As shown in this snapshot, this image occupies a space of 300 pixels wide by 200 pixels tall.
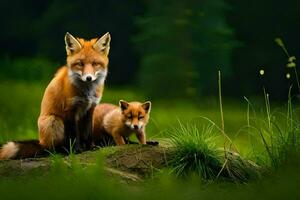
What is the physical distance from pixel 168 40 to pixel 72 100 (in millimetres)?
9092

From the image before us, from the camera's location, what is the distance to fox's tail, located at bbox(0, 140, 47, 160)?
786 cm

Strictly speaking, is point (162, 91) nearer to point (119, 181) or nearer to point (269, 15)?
point (269, 15)

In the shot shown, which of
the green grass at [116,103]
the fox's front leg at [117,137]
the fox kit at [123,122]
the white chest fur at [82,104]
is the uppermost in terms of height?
the white chest fur at [82,104]

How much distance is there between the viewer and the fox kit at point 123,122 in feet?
27.0

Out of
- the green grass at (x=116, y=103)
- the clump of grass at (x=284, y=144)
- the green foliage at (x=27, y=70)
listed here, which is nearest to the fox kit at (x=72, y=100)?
the clump of grass at (x=284, y=144)

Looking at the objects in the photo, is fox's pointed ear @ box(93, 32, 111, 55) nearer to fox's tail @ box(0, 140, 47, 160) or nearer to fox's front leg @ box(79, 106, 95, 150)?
fox's front leg @ box(79, 106, 95, 150)

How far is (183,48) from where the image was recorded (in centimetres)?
1677

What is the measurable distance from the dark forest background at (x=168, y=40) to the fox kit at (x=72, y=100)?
842cm

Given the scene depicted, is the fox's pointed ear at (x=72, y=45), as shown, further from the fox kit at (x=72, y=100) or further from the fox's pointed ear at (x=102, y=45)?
the fox's pointed ear at (x=102, y=45)

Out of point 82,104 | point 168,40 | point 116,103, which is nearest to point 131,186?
point 82,104

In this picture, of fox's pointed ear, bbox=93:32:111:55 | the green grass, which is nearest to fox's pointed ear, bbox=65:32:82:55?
fox's pointed ear, bbox=93:32:111:55

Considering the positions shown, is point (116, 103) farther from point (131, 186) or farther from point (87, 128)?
point (131, 186)

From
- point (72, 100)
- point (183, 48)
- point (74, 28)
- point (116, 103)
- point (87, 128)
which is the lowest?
point (116, 103)

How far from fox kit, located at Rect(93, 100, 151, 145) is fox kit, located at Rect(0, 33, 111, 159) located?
1.18 feet
